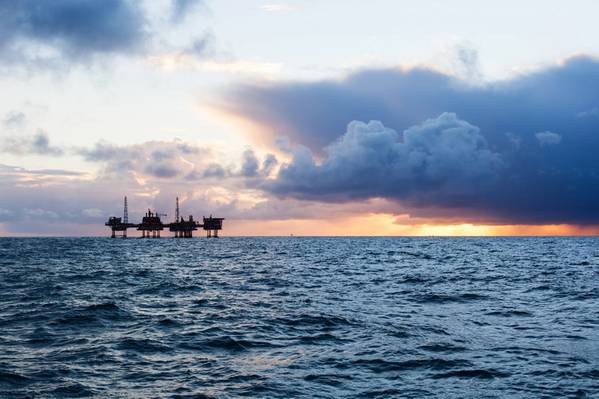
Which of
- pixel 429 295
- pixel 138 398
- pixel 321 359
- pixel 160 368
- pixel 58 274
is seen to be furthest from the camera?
pixel 58 274

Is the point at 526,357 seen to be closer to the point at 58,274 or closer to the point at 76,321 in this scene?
the point at 76,321

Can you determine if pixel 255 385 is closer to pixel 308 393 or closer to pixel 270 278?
pixel 308 393

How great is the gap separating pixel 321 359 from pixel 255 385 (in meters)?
3.46

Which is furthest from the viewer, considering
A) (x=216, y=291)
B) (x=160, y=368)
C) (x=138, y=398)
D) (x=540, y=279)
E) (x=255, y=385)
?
(x=540, y=279)

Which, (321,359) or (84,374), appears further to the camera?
(321,359)

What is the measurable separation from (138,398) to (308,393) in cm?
408

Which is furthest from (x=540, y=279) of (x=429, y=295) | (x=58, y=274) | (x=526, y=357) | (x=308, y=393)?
(x=58, y=274)

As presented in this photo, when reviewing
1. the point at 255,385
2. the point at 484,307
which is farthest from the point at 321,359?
the point at 484,307

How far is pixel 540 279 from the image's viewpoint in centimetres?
4650

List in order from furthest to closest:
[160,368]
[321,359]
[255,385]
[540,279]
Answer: [540,279] < [321,359] < [160,368] < [255,385]

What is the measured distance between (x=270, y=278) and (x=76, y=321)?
25188mm

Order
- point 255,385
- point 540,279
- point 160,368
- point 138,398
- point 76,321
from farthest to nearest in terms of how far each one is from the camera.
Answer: point 540,279 < point 76,321 < point 160,368 < point 255,385 < point 138,398

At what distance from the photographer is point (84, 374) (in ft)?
50.5

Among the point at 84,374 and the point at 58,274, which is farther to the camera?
the point at 58,274
